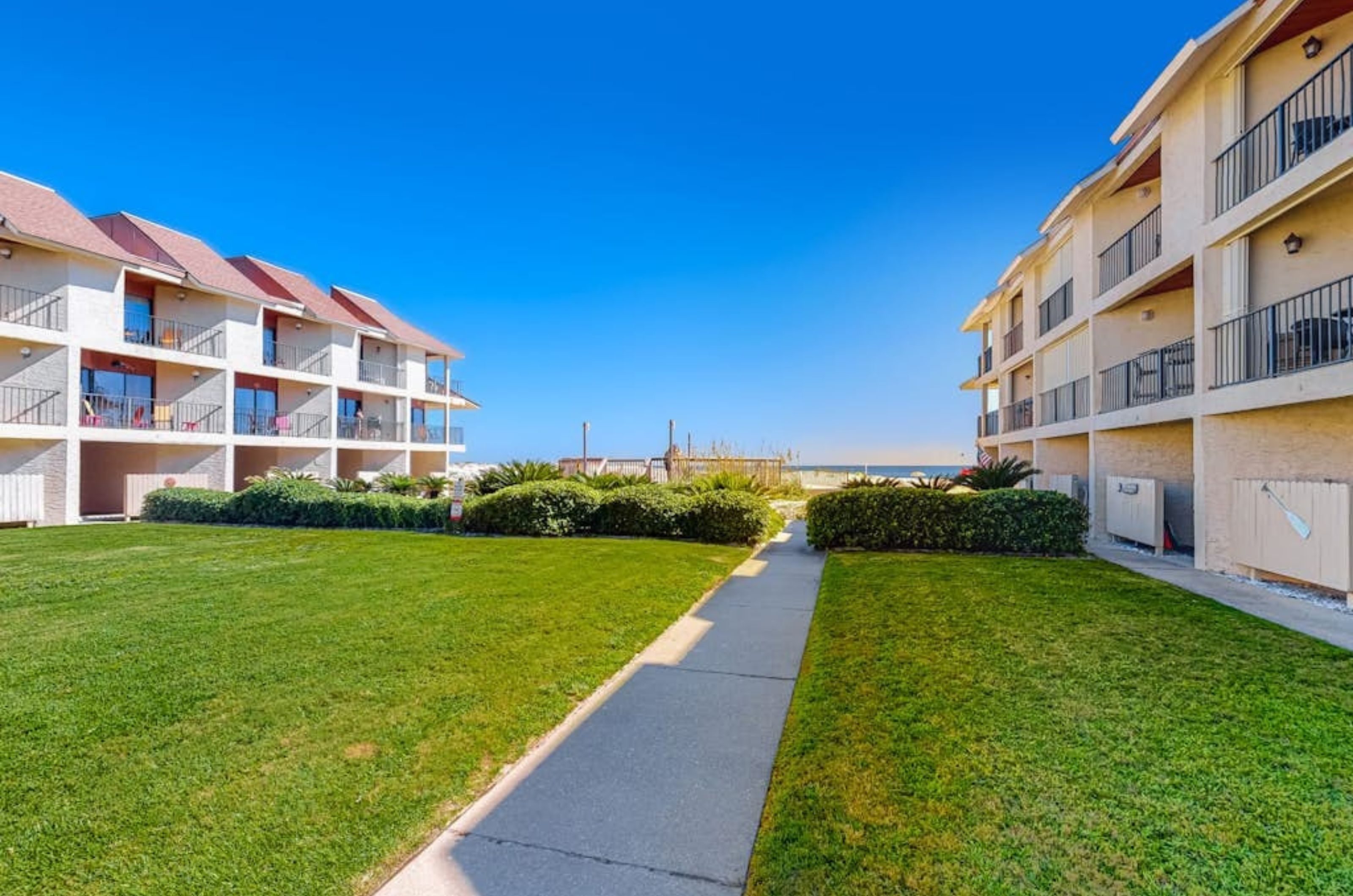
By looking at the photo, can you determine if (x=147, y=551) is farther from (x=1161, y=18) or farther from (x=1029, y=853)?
(x=1161, y=18)

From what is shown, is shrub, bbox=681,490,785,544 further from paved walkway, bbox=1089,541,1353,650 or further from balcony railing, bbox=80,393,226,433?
balcony railing, bbox=80,393,226,433

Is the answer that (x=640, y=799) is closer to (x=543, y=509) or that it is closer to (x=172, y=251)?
(x=543, y=509)

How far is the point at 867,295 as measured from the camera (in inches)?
908

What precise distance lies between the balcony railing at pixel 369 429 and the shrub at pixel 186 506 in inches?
381

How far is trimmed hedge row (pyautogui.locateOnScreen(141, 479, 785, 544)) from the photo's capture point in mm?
10953

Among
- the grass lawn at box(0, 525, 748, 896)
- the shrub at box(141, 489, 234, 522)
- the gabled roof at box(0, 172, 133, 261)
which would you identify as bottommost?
the grass lawn at box(0, 525, 748, 896)

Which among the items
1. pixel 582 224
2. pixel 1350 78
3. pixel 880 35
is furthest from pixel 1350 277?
pixel 582 224

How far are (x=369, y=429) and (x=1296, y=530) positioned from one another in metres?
28.5

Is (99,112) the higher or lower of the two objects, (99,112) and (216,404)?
the higher

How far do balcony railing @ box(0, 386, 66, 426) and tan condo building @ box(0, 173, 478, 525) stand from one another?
4 cm

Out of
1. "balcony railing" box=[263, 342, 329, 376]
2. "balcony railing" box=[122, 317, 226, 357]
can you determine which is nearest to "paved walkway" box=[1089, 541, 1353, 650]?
"balcony railing" box=[122, 317, 226, 357]

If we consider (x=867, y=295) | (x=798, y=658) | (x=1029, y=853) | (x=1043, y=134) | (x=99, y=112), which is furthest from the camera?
(x=867, y=295)

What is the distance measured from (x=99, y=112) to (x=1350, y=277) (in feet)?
82.4

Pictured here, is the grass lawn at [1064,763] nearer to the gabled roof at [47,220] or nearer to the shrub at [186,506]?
the shrub at [186,506]
